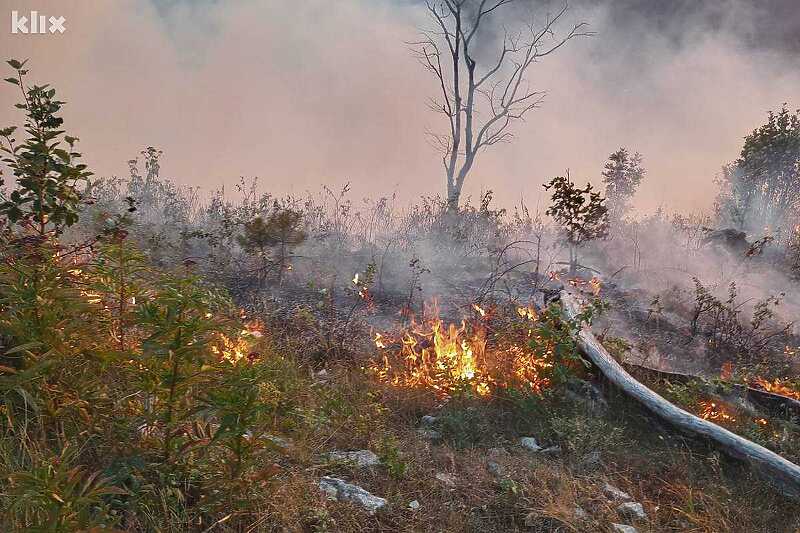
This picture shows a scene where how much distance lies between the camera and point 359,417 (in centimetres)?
388

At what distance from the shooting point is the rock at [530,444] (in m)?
3.86

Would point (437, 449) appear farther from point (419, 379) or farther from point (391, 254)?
point (391, 254)

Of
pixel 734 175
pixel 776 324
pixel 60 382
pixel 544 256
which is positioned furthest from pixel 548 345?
pixel 734 175

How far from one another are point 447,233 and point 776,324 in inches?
241

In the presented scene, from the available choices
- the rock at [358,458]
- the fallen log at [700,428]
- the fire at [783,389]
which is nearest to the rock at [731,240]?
the fire at [783,389]

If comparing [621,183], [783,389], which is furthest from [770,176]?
[783,389]

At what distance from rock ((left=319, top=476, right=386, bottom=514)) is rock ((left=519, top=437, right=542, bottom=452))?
4.72ft

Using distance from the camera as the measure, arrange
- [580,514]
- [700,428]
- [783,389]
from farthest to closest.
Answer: [783,389]
[700,428]
[580,514]

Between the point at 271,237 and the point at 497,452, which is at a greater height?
the point at 271,237

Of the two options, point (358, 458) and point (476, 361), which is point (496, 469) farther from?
point (476, 361)

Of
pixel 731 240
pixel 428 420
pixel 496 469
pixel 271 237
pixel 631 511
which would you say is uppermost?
pixel 731 240

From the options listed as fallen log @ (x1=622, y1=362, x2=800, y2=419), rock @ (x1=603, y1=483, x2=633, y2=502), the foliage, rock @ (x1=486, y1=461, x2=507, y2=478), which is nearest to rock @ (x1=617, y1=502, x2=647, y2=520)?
rock @ (x1=603, y1=483, x2=633, y2=502)

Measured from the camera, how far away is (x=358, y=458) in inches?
131

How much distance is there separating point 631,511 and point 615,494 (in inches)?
6.5
